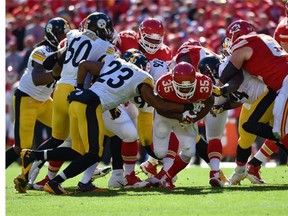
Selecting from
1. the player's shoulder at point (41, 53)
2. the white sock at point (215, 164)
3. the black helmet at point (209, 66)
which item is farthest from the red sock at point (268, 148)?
the player's shoulder at point (41, 53)

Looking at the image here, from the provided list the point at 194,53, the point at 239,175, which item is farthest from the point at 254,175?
the point at 194,53

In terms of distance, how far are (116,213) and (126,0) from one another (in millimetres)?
11272

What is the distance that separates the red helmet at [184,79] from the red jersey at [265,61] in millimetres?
771

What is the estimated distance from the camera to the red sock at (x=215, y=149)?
31.3 feet

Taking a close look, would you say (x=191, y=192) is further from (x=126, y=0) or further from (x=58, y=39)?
(x=126, y=0)

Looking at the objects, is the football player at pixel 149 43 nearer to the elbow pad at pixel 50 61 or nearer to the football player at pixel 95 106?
the elbow pad at pixel 50 61

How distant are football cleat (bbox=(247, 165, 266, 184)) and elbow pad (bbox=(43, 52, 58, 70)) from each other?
240 centimetres

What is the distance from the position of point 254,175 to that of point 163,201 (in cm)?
214

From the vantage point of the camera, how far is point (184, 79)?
855 cm

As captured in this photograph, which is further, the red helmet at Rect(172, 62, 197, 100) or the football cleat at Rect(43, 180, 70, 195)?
the football cleat at Rect(43, 180, 70, 195)

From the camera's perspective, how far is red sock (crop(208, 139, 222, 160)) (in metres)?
9.54

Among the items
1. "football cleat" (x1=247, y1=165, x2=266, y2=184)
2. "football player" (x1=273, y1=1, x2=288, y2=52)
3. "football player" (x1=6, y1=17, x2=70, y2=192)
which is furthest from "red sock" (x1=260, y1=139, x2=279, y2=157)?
"football player" (x1=6, y1=17, x2=70, y2=192)

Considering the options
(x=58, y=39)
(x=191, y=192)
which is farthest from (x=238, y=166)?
(x=58, y=39)

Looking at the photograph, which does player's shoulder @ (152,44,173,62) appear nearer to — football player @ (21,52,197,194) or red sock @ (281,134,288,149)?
football player @ (21,52,197,194)
